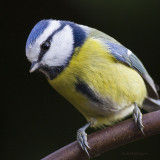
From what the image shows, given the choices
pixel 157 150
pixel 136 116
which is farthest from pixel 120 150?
pixel 136 116

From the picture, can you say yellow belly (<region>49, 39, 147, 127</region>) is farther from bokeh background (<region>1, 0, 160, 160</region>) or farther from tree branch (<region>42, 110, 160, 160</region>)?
bokeh background (<region>1, 0, 160, 160</region>)

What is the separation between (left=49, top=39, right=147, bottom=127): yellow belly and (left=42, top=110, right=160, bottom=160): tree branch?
296mm

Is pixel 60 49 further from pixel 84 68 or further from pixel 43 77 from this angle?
pixel 43 77

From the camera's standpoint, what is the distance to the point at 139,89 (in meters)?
1.68

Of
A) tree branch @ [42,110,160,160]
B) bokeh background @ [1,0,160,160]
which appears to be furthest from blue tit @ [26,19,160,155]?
bokeh background @ [1,0,160,160]

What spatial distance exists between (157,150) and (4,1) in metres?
1.21

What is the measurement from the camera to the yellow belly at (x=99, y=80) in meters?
1.54

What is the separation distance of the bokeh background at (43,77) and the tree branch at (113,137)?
956 mm

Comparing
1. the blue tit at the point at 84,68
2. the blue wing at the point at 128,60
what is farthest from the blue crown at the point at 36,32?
the blue wing at the point at 128,60

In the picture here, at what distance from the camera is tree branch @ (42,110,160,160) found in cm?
120

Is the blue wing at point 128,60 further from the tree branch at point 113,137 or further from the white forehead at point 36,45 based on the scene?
the tree branch at point 113,137

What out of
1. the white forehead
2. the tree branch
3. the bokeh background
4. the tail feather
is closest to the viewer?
the tree branch

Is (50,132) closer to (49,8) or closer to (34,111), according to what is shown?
(34,111)

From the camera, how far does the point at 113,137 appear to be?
1.22m
